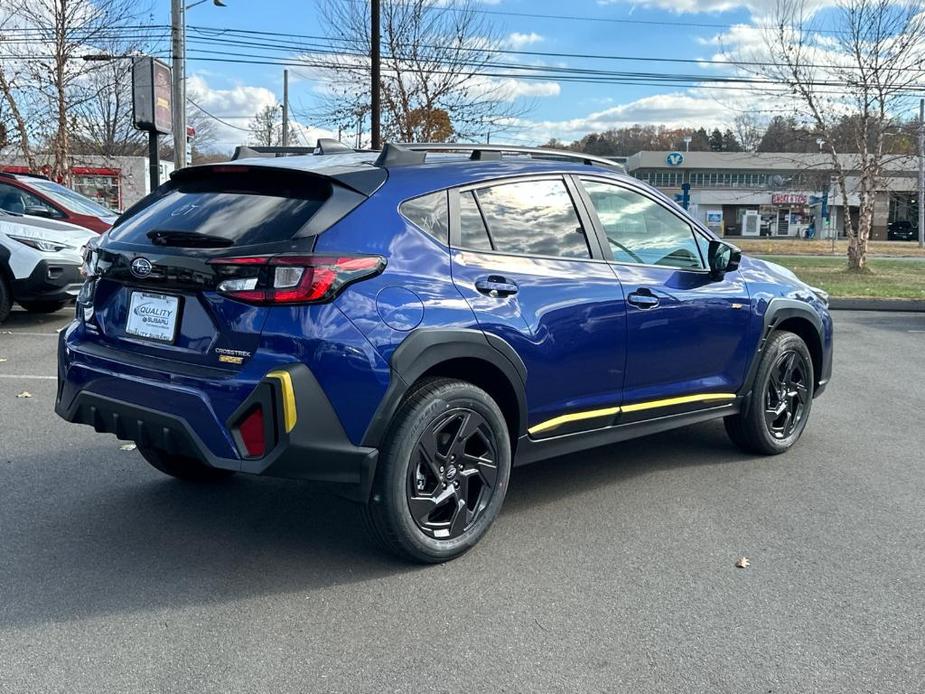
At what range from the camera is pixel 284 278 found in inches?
129

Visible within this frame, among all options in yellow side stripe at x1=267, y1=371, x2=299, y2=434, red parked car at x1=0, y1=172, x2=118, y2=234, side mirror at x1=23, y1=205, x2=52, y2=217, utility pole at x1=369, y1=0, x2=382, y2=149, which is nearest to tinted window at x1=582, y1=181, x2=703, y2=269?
yellow side stripe at x1=267, y1=371, x2=299, y2=434

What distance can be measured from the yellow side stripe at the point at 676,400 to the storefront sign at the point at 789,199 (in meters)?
70.4

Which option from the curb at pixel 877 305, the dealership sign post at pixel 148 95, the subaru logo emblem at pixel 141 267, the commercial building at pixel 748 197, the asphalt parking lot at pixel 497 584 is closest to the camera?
the asphalt parking lot at pixel 497 584

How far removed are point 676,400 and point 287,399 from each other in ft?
7.95

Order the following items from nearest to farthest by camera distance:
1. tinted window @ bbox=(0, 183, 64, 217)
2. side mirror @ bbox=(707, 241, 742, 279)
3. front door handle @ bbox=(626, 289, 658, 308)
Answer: front door handle @ bbox=(626, 289, 658, 308), side mirror @ bbox=(707, 241, 742, 279), tinted window @ bbox=(0, 183, 64, 217)

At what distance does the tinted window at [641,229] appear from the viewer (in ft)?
14.9

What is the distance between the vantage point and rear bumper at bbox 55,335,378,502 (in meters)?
3.23

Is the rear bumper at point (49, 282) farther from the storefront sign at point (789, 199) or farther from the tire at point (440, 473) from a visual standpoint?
the storefront sign at point (789, 199)

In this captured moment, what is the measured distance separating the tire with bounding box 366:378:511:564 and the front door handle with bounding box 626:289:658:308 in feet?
3.46

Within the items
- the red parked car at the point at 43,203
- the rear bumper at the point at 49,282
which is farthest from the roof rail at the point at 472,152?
the red parked car at the point at 43,203

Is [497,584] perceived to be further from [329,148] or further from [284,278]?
[329,148]

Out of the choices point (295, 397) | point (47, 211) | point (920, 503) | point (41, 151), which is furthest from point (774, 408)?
point (41, 151)

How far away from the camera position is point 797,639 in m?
3.10

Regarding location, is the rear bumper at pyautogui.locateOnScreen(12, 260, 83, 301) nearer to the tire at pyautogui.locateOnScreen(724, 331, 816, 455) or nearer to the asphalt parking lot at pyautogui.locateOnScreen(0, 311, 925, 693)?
the asphalt parking lot at pyautogui.locateOnScreen(0, 311, 925, 693)
